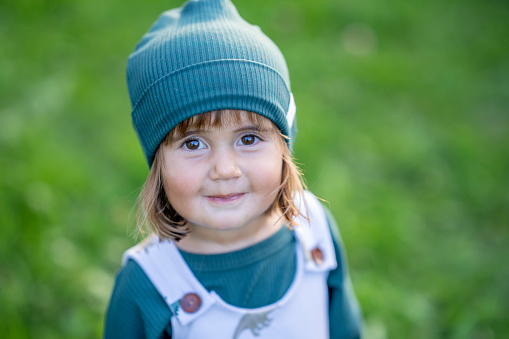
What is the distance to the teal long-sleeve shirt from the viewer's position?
156cm

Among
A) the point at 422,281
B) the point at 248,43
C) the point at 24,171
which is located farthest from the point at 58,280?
the point at 422,281

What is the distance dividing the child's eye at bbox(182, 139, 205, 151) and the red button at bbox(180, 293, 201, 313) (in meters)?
0.48

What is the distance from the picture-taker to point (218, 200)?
1.44 metres

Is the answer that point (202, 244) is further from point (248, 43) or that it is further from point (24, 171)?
point (24, 171)

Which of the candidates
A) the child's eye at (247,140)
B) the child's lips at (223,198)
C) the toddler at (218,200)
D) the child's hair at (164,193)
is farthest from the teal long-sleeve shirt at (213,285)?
the child's eye at (247,140)

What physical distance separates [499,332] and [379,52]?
99.6 inches

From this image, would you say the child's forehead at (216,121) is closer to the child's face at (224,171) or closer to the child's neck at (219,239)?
the child's face at (224,171)

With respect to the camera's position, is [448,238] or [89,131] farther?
[89,131]

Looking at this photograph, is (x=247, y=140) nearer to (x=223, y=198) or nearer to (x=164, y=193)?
(x=223, y=198)

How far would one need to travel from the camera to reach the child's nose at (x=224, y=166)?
1.37m

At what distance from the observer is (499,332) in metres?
2.27

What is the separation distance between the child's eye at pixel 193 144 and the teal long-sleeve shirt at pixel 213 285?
38cm

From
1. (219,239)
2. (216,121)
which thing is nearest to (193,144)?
(216,121)

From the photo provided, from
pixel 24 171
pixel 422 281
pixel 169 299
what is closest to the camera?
pixel 169 299
